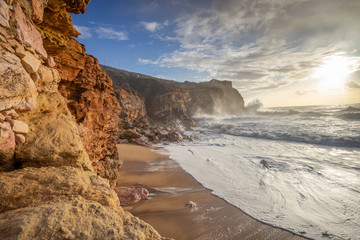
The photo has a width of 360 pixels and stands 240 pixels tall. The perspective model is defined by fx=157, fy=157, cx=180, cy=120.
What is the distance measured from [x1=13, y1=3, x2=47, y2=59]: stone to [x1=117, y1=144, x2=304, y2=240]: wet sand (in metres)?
3.83

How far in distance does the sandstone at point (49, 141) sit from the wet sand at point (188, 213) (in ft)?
7.54

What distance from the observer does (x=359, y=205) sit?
4.20 m

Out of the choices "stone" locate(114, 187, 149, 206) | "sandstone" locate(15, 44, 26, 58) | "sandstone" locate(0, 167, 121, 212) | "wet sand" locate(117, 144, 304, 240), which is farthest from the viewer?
"stone" locate(114, 187, 149, 206)

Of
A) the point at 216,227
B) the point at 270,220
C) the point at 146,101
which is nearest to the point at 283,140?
the point at 270,220

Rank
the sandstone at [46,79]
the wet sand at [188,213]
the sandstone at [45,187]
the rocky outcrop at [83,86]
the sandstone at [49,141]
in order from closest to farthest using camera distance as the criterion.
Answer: the sandstone at [45,187]
the sandstone at [49,141]
the sandstone at [46,79]
the wet sand at [188,213]
the rocky outcrop at [83,86]

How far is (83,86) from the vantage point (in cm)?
441

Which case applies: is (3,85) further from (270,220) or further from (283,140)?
(283,140)

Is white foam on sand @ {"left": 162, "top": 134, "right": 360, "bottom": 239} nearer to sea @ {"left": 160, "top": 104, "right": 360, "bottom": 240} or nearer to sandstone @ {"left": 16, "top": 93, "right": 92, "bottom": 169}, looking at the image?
sea @ {"left": 160, "top": 104, "right": 360, "bottom": 240}

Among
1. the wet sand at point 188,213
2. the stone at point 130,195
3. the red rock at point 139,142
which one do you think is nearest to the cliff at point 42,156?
the wet sand at point 188,213

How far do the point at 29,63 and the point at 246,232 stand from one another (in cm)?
478

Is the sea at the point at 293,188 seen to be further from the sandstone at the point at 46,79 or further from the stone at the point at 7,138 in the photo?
the sandstone at the point at 46,79

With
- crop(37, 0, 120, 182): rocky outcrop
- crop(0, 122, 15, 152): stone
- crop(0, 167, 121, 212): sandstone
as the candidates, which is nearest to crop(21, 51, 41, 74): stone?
crop(0, 122, 15, 152): stone

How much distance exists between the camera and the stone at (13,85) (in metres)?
1.73

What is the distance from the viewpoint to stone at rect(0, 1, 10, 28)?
1906mm
